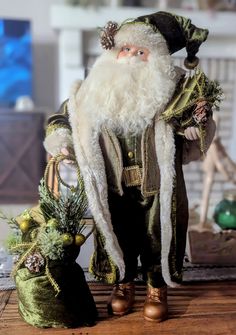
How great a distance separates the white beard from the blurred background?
5.11 feet

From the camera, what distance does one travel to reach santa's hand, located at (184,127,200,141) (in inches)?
33.1

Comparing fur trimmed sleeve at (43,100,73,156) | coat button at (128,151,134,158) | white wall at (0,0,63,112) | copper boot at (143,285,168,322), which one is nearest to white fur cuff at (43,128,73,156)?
fur trimmed sleeve at (43,100,73,156)

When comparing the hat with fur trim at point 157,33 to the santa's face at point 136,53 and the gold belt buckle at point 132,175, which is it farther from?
the gold belt buckle at point 132,175

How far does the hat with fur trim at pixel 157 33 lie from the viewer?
2.74 feet

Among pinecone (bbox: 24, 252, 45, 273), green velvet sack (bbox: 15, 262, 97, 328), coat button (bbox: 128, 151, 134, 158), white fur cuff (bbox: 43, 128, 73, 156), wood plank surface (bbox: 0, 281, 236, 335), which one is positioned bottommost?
wood plank surface (bbox: 0, 281, 236, 335)

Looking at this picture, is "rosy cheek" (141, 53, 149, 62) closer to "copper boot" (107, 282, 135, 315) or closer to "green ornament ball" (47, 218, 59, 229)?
"green ornament ball" (47, 218, 59, 229)

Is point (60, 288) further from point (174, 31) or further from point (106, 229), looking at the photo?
point (174, 31)

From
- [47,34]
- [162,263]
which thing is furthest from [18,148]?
[162,263]

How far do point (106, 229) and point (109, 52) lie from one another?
0.37 metres

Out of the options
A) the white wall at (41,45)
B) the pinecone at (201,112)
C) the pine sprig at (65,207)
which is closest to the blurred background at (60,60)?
the white wall at (41,45)

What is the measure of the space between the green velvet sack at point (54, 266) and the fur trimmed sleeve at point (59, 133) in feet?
0.09

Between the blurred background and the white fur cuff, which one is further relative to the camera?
the blurred background

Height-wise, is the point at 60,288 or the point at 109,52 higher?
the point at 109,52

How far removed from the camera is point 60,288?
0.83m
